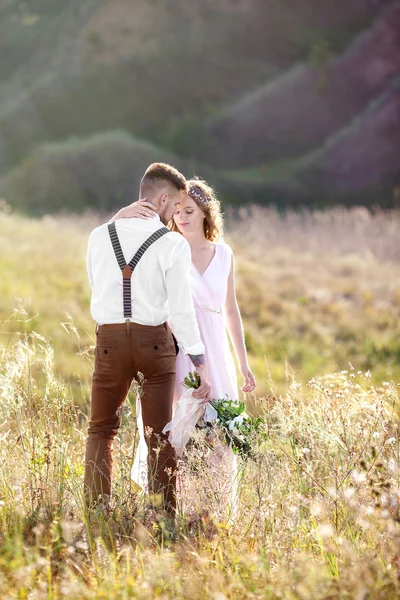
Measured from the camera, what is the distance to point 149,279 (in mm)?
3975

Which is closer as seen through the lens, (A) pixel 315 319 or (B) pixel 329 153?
(A) pixel 315 319

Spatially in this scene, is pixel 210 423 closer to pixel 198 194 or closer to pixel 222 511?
pixel 222 511

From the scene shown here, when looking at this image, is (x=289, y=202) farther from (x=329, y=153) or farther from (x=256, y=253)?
(x=256, y=253)

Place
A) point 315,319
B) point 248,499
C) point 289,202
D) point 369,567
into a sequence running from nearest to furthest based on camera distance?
point 369,567 → point 248,499 → point 315,319 → point 289,202

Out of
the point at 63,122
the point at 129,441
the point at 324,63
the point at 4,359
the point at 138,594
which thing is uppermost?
the point at 324,63

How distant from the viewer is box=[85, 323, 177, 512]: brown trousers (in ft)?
13.0

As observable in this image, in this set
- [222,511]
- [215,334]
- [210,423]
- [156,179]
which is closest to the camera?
[222,511]

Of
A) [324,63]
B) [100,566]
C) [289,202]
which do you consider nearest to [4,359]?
[100,566]

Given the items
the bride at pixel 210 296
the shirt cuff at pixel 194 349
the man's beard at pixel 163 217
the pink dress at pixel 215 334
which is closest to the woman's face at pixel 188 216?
the bride at pixel 210 296

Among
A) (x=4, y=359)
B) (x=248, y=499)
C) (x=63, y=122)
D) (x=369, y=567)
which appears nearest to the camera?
(x=369, y=567)

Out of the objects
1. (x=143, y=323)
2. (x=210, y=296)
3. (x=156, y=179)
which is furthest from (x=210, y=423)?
(x=156, y=179)

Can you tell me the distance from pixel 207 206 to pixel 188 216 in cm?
14

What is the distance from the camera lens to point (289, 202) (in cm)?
4931

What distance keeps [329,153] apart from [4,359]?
4925cm
